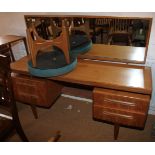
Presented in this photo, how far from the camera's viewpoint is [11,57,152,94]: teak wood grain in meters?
1.29

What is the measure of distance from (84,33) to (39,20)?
451 millimetres

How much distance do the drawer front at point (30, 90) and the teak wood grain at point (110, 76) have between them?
9cm

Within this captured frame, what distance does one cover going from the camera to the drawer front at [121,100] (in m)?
1.25

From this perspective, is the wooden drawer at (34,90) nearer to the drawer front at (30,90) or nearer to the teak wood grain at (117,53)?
the drawer front at (30,90)

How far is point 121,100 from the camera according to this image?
1.30 meters

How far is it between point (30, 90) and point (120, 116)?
2.66ft

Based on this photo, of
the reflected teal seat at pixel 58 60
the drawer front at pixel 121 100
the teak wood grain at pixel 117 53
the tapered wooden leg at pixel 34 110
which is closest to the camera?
the drawer front at pixel 121 100

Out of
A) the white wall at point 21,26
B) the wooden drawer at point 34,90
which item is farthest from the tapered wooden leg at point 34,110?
the white wall at point 21,26

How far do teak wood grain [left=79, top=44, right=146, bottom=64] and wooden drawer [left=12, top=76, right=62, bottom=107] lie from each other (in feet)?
1.55

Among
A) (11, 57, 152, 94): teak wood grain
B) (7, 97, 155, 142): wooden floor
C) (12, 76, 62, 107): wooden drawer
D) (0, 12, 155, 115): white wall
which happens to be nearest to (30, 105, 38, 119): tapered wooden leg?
(7, 97, 155, 142): wooden floor
